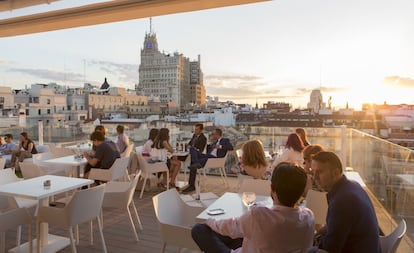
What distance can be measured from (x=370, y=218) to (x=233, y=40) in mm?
14836

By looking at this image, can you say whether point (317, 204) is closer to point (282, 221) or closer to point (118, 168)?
point (282, 221)

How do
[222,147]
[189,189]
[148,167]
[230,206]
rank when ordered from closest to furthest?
[230,206] → [148,167] → [189,189] → [222,147]

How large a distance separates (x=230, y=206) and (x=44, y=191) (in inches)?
81.5

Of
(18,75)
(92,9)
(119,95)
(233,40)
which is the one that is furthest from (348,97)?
(119,95)

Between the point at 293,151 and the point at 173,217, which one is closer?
the point at 173,217

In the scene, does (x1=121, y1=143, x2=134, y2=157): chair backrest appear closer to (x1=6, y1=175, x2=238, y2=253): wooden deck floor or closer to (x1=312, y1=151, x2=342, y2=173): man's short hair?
(x1=6, y1=175, x2=238, y2=253): wooden deck floor

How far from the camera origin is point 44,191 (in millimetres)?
3535

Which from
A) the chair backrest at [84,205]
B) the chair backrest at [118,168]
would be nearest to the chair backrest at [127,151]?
the chair backrest at [118,168]

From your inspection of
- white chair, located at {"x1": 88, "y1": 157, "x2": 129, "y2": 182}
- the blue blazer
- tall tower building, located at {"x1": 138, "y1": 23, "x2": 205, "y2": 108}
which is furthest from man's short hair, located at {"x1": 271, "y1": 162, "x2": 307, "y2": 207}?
tall tower building, located at {"x1": 138, "y1": 23, "x2": 205, "y2": 108}

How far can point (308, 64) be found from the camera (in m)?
15.6

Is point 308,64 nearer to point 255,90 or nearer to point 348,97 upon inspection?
point 348,97

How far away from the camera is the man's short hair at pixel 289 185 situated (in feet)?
6.34

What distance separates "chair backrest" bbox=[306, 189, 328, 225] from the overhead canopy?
2.30m

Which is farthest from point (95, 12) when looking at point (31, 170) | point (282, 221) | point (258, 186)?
point (282, 221)
